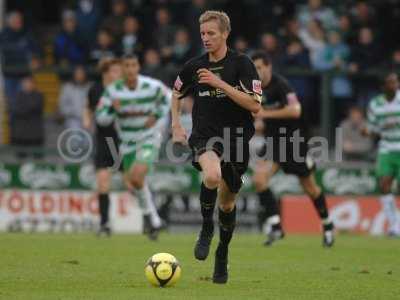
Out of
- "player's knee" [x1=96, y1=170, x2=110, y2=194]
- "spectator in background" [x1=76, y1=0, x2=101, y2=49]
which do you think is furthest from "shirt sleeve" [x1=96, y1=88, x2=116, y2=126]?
"spectator in background" [x1=76, y1=0, x2=101, y2=49]

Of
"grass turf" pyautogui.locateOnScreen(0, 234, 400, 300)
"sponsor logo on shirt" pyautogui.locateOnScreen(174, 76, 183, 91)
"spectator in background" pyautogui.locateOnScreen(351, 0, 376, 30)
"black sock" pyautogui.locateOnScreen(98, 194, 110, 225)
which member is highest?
"spectator in background" pyautogui.locateOnScreen(351, 0, 376, 30)

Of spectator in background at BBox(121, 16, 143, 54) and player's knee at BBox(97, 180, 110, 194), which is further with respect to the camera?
spectator in background at BBox(121, 16, 143, 54)

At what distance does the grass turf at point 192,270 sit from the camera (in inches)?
359

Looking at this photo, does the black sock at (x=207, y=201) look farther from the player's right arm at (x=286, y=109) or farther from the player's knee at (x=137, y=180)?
the player's knee at (x=137, y=180)

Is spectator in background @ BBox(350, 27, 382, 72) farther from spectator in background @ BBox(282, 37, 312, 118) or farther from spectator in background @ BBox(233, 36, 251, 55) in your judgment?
spectator in background @ BBox(233, 36, 251, 55)

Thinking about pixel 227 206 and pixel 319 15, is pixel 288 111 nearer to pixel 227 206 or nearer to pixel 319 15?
pixel 227 206

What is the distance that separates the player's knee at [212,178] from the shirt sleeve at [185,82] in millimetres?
1075

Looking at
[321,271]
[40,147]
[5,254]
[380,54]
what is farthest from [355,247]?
[40,147]

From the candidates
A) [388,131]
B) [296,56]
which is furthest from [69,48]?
[388,131]

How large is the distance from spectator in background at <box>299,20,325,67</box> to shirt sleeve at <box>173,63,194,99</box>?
10982 millimetres

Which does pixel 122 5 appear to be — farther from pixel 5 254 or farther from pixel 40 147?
pixel 5 254

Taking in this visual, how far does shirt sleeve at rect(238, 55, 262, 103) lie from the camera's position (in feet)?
31.7

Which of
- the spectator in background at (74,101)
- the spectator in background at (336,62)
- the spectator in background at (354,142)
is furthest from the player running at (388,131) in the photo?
the spectator in background at (74,101)

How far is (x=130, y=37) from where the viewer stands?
21.3m
